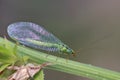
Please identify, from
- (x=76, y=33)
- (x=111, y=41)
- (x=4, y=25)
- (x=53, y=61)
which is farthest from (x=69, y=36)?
(x=53, y=61)

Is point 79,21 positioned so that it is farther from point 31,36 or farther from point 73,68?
point 73,68

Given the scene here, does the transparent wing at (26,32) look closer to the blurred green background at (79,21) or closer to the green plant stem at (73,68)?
the green plant stem at (73,68)

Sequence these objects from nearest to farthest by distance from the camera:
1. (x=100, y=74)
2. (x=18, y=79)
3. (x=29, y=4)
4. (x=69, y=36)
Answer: (x=18, y=79)
(x=100, y=74)
(x=69, y=36)
(x=29, y=4)

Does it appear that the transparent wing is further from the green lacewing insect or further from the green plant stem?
the green plant stem

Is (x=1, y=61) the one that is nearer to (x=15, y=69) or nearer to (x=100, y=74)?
(x=15, y=69)

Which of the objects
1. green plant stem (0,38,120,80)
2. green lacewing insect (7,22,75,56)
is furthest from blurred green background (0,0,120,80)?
green plant stem (0,38,120,80)
